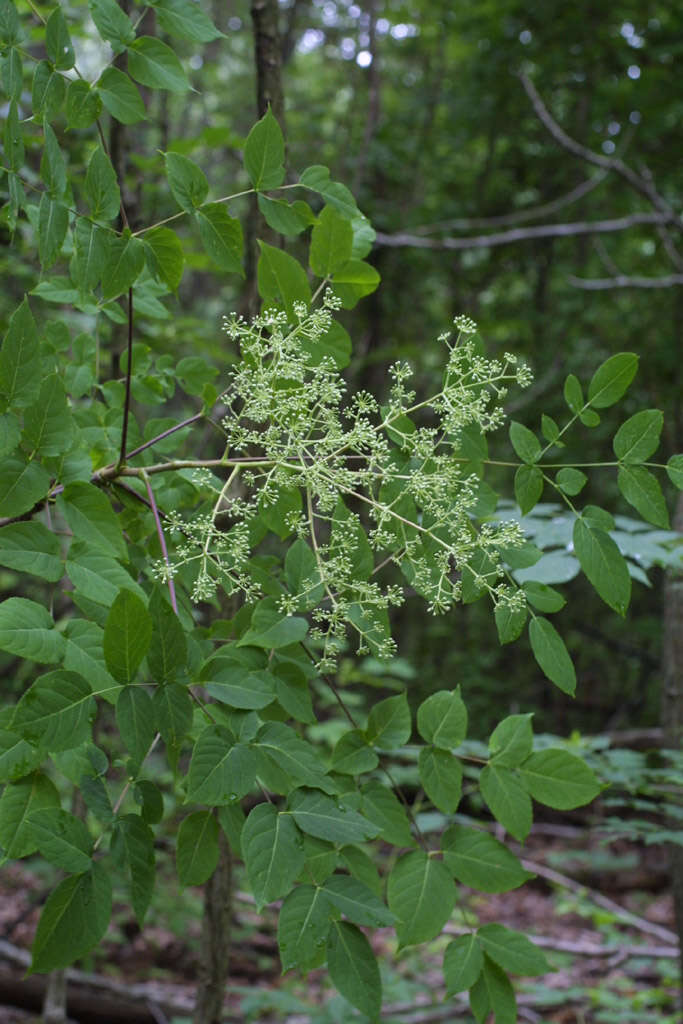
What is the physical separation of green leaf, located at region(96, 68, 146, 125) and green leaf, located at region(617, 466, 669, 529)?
2.56 ft

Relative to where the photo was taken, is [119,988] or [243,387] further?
[119,988]

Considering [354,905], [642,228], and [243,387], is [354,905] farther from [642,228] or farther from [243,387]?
[642,228]

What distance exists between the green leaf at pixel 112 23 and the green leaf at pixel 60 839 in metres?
0.94

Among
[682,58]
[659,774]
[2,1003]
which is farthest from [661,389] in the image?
[2,1003]

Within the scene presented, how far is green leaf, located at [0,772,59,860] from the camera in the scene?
95 cm

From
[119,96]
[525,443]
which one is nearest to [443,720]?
[525,443]

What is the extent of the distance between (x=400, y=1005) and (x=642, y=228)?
6.45 m

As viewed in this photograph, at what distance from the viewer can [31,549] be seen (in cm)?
99

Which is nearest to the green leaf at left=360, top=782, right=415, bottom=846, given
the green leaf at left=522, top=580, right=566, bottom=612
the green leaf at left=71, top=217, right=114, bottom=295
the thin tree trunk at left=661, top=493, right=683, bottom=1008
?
the green leaf at left=522, top=580, right=566, bottom=612

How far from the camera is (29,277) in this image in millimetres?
3998

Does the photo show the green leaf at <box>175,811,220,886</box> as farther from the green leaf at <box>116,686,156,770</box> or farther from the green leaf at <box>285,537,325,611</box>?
the green leaf at <box>285,537,325,611</box>

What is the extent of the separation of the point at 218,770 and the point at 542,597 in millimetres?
493

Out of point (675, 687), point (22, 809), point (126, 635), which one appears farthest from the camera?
point (675, 687)

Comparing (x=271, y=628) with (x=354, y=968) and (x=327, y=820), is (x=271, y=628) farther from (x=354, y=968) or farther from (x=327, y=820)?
(x=354, y=968)
